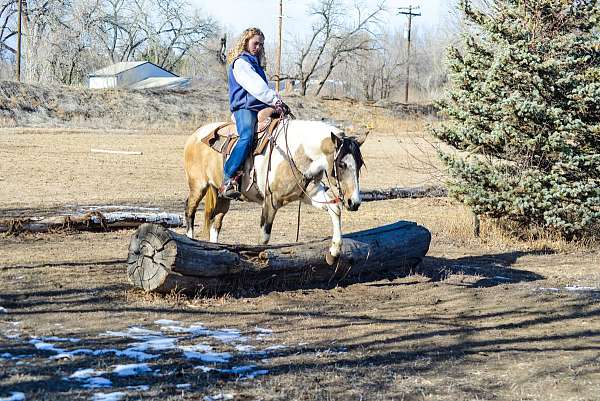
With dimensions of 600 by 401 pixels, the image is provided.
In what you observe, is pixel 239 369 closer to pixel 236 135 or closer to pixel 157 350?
pixel 157 350

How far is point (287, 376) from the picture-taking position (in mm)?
6504

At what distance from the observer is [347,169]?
31.5ft

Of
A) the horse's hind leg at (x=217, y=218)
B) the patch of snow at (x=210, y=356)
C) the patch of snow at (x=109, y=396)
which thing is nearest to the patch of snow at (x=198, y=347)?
the patch of snow at (x=210, y=356)

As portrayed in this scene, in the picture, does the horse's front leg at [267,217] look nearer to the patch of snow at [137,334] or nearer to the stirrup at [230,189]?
the stirrup at [230,189]

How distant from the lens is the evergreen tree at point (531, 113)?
46.0 feet

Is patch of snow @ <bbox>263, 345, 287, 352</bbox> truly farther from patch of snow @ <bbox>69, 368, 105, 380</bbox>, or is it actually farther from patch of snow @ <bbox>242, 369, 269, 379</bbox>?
patch of snow @ <bbox>69, 368, 105, 380</bbox>

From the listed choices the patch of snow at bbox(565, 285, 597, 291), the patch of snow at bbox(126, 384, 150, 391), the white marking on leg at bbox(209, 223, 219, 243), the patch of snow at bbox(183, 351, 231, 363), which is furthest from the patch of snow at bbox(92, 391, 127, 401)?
the patch of snow at bbox(565, 285, 597, 291)

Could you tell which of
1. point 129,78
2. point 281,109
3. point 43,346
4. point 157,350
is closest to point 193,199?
point 281,109

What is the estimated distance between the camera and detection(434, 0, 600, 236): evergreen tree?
14.0 meters

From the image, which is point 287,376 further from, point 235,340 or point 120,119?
point 120,119

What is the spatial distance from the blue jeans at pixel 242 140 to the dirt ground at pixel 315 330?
185 cm

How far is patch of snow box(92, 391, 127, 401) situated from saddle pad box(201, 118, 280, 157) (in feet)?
16.7

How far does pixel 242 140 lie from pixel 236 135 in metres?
0.51

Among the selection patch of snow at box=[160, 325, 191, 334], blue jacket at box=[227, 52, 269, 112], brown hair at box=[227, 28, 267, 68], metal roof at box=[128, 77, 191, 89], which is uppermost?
metal roof at box=[128, 77, 191, 89]
